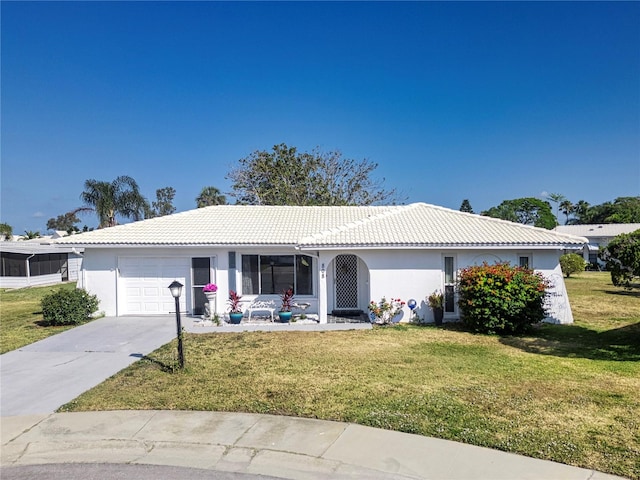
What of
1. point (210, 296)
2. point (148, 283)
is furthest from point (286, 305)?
point (148, 283)

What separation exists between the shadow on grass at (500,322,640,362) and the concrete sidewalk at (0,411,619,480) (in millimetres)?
6087

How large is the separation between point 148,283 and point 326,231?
6.83 meters

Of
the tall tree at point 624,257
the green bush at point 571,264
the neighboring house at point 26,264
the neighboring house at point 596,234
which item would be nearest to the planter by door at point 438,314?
the tall tree at point 624,257

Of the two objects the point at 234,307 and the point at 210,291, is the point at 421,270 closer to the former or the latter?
the point at 234,307

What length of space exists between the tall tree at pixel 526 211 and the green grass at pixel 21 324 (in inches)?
2780

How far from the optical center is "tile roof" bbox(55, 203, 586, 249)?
46.0 feet

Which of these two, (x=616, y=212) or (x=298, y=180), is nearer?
(x=298, y=180)

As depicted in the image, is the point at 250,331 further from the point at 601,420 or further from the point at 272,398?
the point at 601,420

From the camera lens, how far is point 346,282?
16.1 meters

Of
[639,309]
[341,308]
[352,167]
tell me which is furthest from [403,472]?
[352,167]

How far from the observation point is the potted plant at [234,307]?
14500 mm

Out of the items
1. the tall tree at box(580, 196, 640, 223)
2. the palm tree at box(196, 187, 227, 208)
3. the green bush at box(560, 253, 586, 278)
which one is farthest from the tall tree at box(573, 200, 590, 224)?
the palm tree at box(196, 187, 227, 208)

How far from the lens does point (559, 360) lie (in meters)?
9.66

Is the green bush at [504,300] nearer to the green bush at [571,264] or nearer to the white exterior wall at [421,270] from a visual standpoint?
A: the white exterior wall at [421,270]
